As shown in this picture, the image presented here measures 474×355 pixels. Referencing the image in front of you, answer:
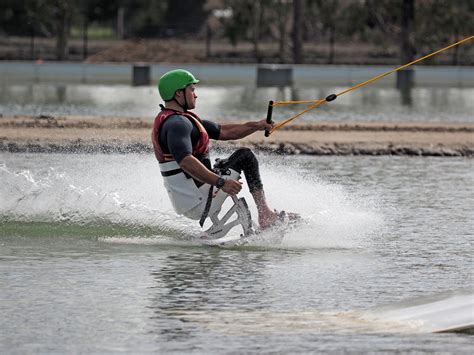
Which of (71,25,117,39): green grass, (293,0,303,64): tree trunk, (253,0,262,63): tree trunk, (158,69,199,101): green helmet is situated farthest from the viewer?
(71,25,117,39): green grass

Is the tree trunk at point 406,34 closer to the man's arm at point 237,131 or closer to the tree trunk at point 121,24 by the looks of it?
the tree trunk at point 121,24

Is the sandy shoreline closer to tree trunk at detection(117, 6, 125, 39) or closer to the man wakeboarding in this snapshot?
the man wakeboarding

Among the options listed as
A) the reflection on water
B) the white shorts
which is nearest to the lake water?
the white shorts

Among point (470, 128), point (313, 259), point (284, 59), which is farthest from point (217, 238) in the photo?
point (284, 59)

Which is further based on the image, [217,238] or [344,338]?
[217,238]

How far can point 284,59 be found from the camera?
60.1 m

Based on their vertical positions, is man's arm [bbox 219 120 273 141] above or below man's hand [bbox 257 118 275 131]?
below

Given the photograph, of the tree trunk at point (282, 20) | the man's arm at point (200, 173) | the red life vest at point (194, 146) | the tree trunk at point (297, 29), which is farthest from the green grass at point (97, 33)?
the man's arm at point (200, 173)

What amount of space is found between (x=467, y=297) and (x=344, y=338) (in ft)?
4.39

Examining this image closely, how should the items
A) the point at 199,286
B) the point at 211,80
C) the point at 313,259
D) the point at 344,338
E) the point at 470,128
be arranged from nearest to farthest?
the point at 344,338 → the point at 199,286 → the point at 313,259 → the point at 470,128 → the point at 211,80

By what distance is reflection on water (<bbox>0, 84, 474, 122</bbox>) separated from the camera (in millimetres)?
33438

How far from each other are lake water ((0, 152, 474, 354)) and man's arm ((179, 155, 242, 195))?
0.62m

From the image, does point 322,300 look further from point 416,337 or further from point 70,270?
point 70,270

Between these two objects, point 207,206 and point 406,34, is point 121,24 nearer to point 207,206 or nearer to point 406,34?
point 406,34
